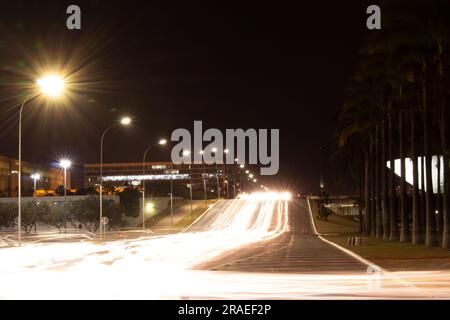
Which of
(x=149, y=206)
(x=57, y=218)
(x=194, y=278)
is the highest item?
(x=194, y=278)

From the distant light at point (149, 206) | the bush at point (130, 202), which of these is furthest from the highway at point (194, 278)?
the distant light at point (149, 206)

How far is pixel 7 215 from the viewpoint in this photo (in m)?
84.9

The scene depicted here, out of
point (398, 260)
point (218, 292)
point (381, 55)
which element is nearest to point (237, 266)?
point (398, 260)

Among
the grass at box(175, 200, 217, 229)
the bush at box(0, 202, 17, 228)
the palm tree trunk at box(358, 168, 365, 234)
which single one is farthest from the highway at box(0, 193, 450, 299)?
the bush at box(0, 202, 17, 228)

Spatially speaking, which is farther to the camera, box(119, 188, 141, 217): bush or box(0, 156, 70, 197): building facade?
box(0, 156, 70, 197): building facade

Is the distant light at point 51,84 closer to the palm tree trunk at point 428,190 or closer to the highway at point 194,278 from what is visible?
the highway at point 194,278

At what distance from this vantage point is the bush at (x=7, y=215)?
8481cm

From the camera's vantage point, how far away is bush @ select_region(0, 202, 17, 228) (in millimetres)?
84812

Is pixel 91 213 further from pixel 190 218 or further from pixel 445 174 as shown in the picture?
pixel 445 174

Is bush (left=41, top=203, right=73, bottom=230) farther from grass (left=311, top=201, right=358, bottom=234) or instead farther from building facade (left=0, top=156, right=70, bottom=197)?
building facade (left=0, top=156, right=70, bottom=197)

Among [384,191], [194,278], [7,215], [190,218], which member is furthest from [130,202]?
[194,278]

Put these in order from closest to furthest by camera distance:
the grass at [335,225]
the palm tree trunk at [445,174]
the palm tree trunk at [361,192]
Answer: the palm tree trunk at [445,174] → the palm tree trunk at [361,192] → the grass at [335,225]

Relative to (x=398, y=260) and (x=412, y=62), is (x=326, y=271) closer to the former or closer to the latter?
(x=398, y=260)
